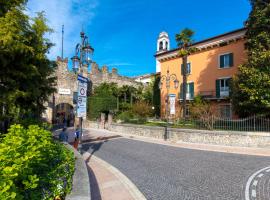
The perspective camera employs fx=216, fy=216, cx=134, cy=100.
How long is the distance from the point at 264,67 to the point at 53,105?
2963cm

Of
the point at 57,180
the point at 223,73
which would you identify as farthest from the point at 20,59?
the point at 223,73

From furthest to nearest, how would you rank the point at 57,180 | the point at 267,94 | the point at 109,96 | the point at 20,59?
the point at 109,96, the point at 267,94, the point at 20,59, the point at 57,180

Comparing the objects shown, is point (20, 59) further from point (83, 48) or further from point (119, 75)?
point (119, 75)

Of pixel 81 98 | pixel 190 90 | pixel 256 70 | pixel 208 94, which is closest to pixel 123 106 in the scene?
pixel 190 90

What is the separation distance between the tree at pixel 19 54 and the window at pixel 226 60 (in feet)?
74.9

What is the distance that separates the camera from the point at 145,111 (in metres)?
27.0

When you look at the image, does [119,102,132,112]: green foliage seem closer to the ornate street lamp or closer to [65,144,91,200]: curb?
the ornate street lamp

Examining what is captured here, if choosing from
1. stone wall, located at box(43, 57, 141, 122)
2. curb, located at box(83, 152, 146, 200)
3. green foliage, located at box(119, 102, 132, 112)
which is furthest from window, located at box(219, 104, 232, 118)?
curb, located at box(83, 152, 146, 200)

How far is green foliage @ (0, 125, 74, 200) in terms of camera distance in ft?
8.73

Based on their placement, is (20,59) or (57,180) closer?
(57,180)

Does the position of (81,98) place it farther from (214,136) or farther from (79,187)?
(214,136)

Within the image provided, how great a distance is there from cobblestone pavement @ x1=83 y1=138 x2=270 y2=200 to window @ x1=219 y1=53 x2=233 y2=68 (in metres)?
17.1

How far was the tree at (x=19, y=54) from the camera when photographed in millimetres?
6113

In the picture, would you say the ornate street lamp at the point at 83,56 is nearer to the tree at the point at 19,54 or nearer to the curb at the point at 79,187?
the tree at the point at 19,54
